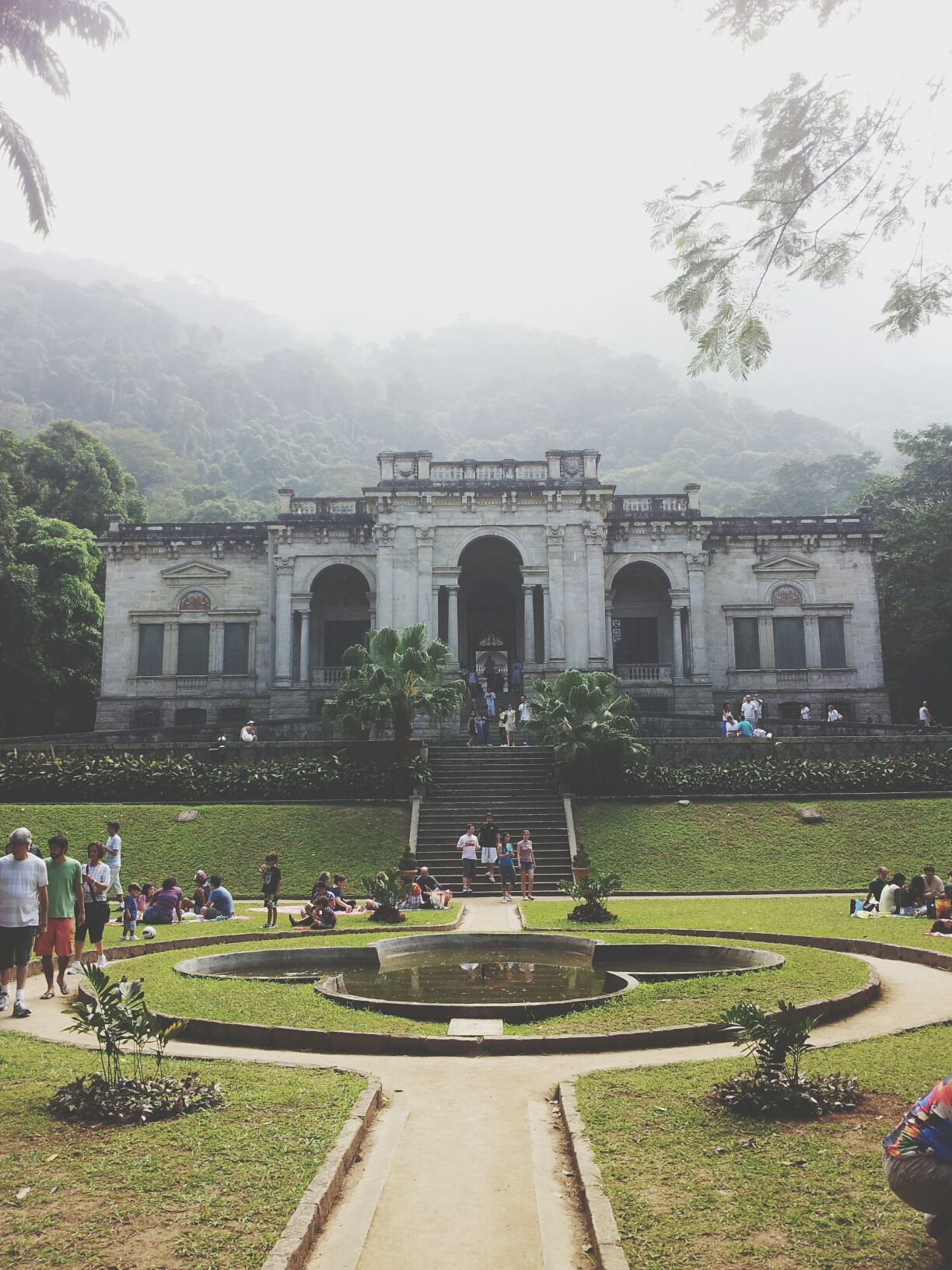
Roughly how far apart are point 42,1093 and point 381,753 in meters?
20.3

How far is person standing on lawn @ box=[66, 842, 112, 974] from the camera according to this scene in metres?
11.4

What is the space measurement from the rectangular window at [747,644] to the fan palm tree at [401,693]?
14044 millimetres

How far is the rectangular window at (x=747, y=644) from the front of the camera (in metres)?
36.5

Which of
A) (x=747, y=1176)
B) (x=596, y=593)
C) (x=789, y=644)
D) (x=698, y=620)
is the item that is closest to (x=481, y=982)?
(x=747, y=1176)

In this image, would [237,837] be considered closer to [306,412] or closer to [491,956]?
[491,956]

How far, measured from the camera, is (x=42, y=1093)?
6.48 meters

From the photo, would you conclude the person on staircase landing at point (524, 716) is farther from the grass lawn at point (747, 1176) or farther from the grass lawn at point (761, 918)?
the grass lawn at point (747, 1176)

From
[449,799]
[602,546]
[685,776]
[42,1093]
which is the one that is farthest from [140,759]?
[42,1093]

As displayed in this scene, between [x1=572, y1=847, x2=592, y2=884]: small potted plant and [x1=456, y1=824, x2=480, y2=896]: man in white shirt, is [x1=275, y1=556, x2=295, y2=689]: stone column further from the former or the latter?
[x1=572, y1=847, x2=592, y2=884]: small potted plant

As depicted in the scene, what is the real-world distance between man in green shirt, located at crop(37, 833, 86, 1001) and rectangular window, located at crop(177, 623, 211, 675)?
27.0 meters

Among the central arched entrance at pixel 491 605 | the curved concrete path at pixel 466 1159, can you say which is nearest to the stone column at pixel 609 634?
the central arched entrance at pixel 491 605

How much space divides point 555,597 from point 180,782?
46.2ft

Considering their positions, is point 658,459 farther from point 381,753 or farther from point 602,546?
point 381,753

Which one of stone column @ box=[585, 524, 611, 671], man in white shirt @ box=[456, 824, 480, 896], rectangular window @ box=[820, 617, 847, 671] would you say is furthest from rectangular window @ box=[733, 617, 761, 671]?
man in white shirt @ box=[456, 824, 480, 896]
